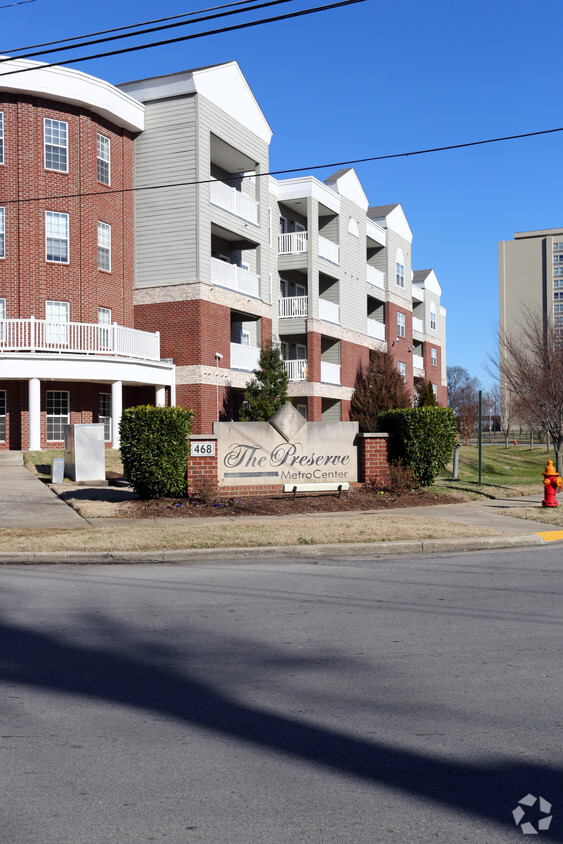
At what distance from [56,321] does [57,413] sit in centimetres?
320

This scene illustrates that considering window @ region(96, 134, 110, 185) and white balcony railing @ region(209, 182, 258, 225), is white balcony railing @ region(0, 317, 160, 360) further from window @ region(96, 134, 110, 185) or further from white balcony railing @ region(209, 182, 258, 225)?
white balcony railing @ region(209, 182, 258, 225)

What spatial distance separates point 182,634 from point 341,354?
110 feet

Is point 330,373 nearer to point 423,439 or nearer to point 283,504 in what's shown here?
point 423,439

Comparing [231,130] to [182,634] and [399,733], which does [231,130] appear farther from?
[399,733]

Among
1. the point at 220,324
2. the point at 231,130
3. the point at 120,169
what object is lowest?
the point at 220,324

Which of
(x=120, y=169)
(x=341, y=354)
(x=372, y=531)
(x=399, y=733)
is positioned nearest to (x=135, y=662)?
(x=399, y=733)

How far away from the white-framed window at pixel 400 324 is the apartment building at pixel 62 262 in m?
23.8

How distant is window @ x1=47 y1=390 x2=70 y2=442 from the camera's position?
89.2 feet

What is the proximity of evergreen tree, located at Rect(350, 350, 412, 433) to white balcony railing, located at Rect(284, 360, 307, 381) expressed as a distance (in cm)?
395

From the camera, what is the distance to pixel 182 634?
21.4 feet

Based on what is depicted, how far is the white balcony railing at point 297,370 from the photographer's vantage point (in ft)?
118

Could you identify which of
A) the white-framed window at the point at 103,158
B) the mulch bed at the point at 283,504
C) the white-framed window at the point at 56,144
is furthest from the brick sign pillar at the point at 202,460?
the white-framed window at the point at 103,158

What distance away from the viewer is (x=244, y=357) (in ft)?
102

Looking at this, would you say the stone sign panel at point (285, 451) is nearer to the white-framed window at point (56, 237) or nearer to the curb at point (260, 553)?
the curb at point (260, 553)
